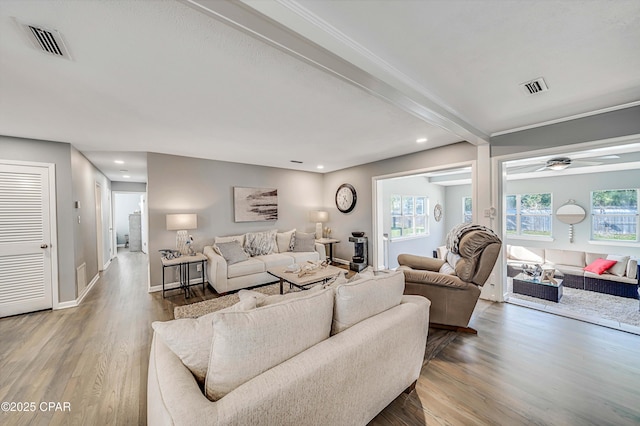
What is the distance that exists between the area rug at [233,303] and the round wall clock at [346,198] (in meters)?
2.60

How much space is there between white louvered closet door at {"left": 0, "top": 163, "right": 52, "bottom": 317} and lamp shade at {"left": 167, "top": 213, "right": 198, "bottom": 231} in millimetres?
1464

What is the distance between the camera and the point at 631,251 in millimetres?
4992

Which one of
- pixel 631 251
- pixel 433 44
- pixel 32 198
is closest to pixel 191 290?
pixel 32 198

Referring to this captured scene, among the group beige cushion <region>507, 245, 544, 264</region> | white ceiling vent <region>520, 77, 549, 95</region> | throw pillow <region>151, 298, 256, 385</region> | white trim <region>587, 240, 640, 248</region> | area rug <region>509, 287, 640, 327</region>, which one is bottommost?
area rug <region>509, 287, 640, 327</region>

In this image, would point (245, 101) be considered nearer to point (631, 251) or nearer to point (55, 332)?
point (55, 332)

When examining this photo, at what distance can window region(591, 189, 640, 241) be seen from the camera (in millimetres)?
5039

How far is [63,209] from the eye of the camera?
11.4 ft

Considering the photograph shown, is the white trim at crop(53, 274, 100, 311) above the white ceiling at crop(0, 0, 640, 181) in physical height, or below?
below

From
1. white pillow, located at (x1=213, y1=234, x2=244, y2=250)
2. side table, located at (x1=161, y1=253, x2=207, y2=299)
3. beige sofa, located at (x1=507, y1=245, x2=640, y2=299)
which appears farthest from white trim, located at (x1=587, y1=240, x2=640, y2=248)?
side table, located at (x1=161, y1=253, x2=207, y2=299)

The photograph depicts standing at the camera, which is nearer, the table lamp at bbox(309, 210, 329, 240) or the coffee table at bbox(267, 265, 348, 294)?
the coffee table at bbox(267, 265, 348, 294)

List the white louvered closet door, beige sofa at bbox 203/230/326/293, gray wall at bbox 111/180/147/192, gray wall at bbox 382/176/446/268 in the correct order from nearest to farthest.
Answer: the white louvered closet door
beige sofa at bbox 203/230/326/293
gray wall at bbox 382/176/446/268
gray wall at bbox 111/180/147/192

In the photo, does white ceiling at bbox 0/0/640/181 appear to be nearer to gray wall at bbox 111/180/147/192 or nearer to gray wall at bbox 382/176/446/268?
gray wall at bbox 382/176/446/268

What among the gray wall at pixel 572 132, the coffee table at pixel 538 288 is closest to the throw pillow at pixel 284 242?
the gray wall at pixel 572 132

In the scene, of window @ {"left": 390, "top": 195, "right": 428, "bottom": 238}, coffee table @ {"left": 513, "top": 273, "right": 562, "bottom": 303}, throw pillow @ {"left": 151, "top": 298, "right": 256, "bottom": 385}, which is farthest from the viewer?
window @ {"left": 390, "top": 195, "right": 428, "bottom": 238}
